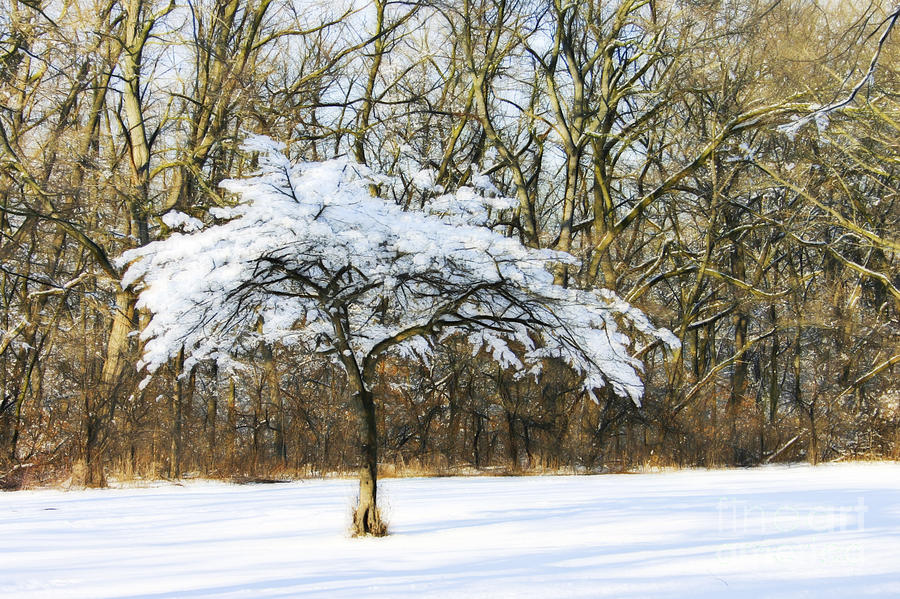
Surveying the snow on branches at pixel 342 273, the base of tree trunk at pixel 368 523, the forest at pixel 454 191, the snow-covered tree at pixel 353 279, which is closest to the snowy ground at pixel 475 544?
the base of tree trunk at pixel 368 523

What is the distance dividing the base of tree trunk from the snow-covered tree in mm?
13

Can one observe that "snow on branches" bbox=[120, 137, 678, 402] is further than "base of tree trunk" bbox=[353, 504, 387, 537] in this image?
No

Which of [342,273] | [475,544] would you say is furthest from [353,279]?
[475,544]

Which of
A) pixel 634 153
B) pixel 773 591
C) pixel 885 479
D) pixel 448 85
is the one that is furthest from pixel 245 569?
pixel 634 153

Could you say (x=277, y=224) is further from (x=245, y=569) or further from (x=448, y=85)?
(x=448, y=85)

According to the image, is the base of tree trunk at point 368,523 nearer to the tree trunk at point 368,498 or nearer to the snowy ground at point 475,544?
the tree trunk at point 368,498

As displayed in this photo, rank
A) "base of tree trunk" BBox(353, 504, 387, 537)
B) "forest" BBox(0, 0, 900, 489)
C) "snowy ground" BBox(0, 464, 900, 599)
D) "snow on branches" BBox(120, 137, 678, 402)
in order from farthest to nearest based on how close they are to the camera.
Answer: "forest" BBox(0, 0, 900, 489), "base of tree trunk" BBox(353, 504, 387, 537), "snow on branches" BBox(120, 137, 678, 402), "snowy ground" BBox(0, 464, 900, 599)

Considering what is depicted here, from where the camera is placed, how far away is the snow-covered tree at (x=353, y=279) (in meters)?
7.48

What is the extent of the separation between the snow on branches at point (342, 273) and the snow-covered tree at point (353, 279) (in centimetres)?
1

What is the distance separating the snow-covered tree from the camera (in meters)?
7.48

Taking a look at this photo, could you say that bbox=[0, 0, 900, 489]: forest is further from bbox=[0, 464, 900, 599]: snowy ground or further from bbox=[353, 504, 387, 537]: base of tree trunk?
bbox=[353, 504, 387, 537]: base of tree trunk

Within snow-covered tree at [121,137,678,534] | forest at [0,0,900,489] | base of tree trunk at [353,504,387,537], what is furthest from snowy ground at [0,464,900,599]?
forest at [0,0,900,489]

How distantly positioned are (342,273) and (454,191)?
10.3 metres

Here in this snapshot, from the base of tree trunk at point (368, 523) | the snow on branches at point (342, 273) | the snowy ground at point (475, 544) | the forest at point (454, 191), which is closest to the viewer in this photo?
the snowy ground at point (475, 544)
